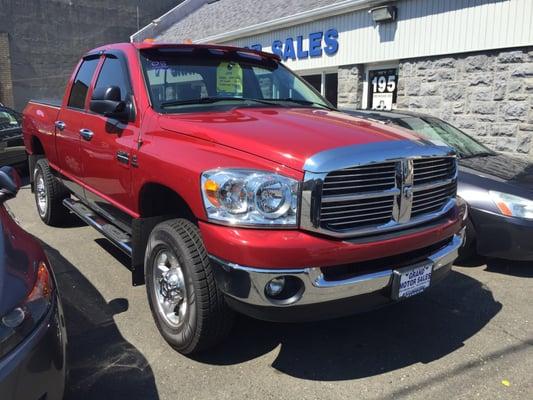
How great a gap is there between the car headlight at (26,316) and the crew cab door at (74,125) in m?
2.47

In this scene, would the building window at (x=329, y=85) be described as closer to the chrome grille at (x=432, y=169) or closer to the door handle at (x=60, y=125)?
the door handle at (x=60, y=125)

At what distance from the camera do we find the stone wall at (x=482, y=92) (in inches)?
340

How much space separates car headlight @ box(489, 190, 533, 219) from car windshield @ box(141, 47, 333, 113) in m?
1.84

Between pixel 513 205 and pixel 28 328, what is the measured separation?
4.19m

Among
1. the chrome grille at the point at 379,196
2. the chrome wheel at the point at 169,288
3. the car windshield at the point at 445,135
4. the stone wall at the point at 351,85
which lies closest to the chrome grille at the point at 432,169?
the chrome grille at the point at 379,196

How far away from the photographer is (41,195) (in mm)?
6465

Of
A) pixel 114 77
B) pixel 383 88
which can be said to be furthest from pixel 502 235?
pixel 383 88

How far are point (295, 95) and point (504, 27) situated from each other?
19.6 feet

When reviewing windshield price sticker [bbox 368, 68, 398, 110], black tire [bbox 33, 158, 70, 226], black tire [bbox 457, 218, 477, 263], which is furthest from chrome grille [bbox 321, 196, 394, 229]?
windshield price sticker [bbox 368, 68, 398, 110]

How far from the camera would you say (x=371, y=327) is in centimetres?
374

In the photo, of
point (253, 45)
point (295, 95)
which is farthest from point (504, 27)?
point (253, 45)

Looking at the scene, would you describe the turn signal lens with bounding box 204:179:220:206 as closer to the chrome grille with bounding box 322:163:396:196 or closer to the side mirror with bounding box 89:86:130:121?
the chrome grille with bounding box 322:163:396:196

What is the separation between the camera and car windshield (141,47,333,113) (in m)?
3.79

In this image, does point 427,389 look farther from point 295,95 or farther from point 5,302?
point 295,95
